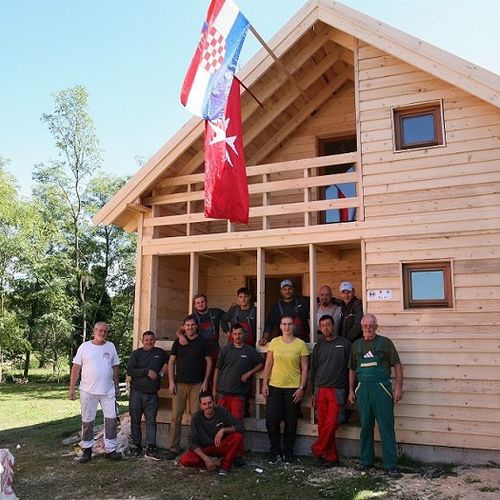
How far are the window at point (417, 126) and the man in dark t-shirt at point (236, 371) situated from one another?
3798 mm

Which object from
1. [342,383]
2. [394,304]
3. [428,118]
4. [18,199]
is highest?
[18,199]

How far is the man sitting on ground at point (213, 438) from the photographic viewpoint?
6.70 meters

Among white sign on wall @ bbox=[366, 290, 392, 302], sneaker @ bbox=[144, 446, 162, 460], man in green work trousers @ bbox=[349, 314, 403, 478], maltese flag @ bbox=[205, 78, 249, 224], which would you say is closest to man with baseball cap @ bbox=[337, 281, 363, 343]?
white sign on wall @ bbox=[366, 290, 392, 302]

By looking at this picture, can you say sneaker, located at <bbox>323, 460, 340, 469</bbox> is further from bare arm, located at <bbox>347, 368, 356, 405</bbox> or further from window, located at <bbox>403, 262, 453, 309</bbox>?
window, located at <bbox>403, 262, 453, 309</bbox>

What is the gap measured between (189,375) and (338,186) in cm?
447

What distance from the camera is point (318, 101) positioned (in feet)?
32.7

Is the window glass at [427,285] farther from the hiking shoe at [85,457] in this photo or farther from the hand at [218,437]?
the hiking shoe at [85,457]

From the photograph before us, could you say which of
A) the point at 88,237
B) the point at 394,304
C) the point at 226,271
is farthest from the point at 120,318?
the point at 394,304

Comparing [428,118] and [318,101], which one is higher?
[318,101]

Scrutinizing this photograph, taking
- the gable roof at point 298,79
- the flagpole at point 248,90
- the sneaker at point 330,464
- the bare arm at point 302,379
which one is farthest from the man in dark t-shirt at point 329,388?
the flagpole at point 248,90

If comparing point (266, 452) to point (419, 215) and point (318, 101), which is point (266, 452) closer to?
point (419, 215)

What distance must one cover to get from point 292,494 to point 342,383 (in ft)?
5.56

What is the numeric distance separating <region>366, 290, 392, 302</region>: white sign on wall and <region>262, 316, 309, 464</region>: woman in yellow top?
1.19m

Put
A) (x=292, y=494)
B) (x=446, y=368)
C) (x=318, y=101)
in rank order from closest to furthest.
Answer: (x=292, y=494), (x=446, y=368), (x=318, y=101)
